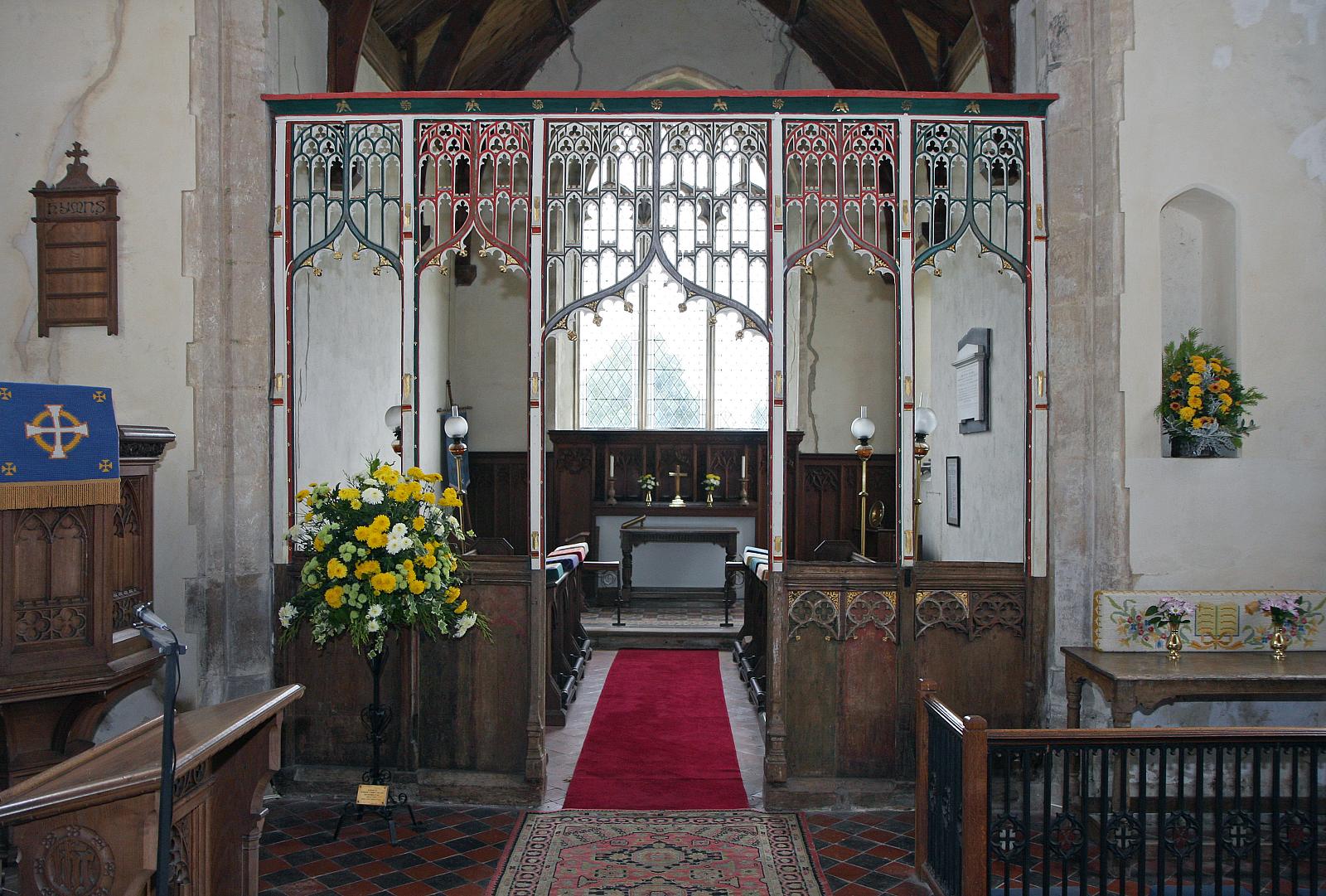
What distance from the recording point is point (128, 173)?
4574 mm

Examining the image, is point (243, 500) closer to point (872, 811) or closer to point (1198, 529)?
point (872, 811)

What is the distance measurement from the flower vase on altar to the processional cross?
5569 millimetres

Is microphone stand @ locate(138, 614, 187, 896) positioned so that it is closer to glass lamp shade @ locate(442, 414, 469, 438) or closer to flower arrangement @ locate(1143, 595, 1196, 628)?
flower arrangement @ locate(1143, 595, 1196, 628)

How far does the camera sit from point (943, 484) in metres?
7.51

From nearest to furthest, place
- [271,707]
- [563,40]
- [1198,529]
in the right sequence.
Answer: [271,707] → [1198,529] → [563,40]

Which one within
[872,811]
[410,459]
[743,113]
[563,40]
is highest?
[563,40]

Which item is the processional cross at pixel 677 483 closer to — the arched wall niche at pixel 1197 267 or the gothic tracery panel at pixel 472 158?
the gothic tracery panel at pixel 472 158

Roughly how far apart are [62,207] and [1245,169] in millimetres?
5465

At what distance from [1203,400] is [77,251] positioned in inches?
204

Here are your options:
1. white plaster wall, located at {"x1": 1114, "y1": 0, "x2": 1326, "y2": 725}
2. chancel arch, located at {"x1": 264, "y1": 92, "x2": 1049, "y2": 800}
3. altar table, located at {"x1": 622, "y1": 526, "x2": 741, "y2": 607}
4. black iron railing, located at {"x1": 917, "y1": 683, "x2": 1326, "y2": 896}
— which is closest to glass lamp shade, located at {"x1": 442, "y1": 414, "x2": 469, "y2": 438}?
chancel arch, located at {"x1": 264, "y1": 92, "x2": 1049, "y2": 800}

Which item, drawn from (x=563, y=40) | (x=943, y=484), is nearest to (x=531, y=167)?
(x=943, y=484)

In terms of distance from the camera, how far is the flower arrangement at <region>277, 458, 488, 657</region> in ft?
13.4

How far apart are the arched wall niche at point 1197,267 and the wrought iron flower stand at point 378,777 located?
157 inches

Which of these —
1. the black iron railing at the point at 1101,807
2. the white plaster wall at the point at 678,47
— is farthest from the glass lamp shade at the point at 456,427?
the white plaster wall at the point at 678,47
